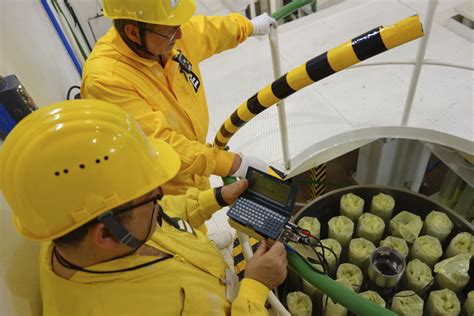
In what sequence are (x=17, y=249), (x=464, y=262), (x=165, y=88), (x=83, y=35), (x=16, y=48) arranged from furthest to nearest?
(x=83, y=35) → (x=464, y=262) → (x=16, y=48) → (x=165, y=88) → (x=17, y=249)

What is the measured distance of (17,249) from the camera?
115 centimetres

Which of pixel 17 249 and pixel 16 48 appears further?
pixel 16 48

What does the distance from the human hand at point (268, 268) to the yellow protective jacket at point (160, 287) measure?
3 centimetres

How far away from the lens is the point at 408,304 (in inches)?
73.1

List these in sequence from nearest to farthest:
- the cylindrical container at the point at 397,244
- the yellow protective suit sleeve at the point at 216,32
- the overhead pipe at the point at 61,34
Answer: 1. the yellow protective suit sleeve at the point at 216,32
2. the cylindrical container at the point at 397,244
3. the overhead pipe at the point at 61,34

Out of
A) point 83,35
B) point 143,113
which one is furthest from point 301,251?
point 83,35

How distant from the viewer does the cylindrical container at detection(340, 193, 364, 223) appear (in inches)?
89.3

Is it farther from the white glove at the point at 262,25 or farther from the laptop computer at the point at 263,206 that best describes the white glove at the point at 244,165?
the white glove at the point at 262,25

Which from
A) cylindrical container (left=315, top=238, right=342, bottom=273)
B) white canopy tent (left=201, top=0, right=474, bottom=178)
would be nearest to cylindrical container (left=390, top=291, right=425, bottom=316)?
cylindrical container (left=315, top=238, right=342, bottom=273)

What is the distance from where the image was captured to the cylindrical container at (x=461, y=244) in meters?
2.05

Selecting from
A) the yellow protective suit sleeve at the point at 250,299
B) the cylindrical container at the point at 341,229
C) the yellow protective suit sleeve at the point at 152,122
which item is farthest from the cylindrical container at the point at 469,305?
the yellow protective suit sleeve at the point at 152,122

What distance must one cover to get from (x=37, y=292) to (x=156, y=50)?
953 mm

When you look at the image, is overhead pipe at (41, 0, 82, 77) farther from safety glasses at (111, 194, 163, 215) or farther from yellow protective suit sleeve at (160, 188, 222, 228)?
safety glasses at (111, 194, 163, 215)

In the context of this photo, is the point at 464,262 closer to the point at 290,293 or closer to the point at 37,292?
the point at 290,293
